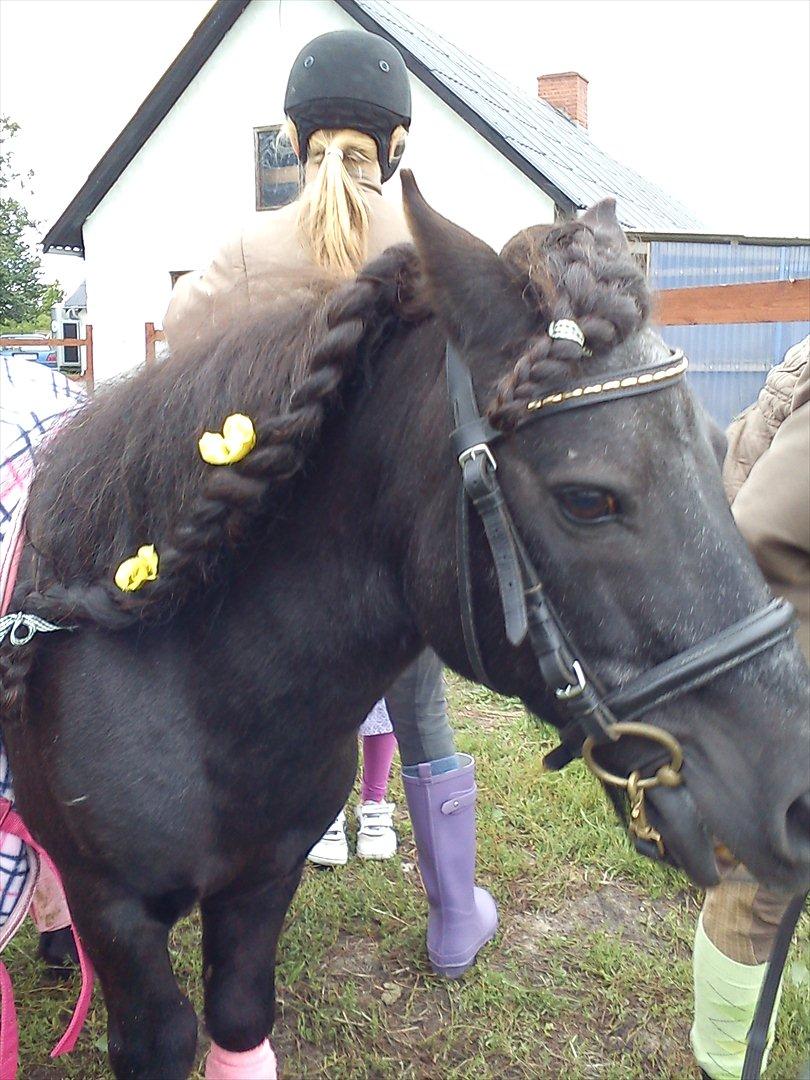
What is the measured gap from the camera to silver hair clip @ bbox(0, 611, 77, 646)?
1.66 m

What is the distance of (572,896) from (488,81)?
60.0 feet

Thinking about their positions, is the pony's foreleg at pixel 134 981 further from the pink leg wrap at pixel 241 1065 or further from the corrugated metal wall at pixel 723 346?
the corrugated metal wall at pixel 723 346

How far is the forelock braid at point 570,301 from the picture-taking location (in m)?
1.31

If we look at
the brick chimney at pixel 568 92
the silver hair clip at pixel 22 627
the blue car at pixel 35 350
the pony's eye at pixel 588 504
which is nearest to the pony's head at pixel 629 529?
the pony's eye at pixel 588 504

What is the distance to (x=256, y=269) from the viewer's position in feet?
7.07

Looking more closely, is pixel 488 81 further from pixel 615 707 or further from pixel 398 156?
pixel 615 707

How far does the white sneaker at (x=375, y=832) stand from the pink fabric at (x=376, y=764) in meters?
0.04

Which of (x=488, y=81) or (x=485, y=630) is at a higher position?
(x=488, y=81)

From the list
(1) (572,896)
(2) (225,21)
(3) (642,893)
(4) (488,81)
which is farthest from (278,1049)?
(4) (488,81)

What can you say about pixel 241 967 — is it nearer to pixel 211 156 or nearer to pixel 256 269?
pixel 256 269

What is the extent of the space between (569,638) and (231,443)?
2.14 feet

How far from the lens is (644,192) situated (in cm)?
1961

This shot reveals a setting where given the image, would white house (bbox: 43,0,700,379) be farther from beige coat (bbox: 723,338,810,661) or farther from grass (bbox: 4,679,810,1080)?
beige coat (bbox: 723,338,810,661)

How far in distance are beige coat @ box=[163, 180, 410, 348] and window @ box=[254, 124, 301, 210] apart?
46.3ft
